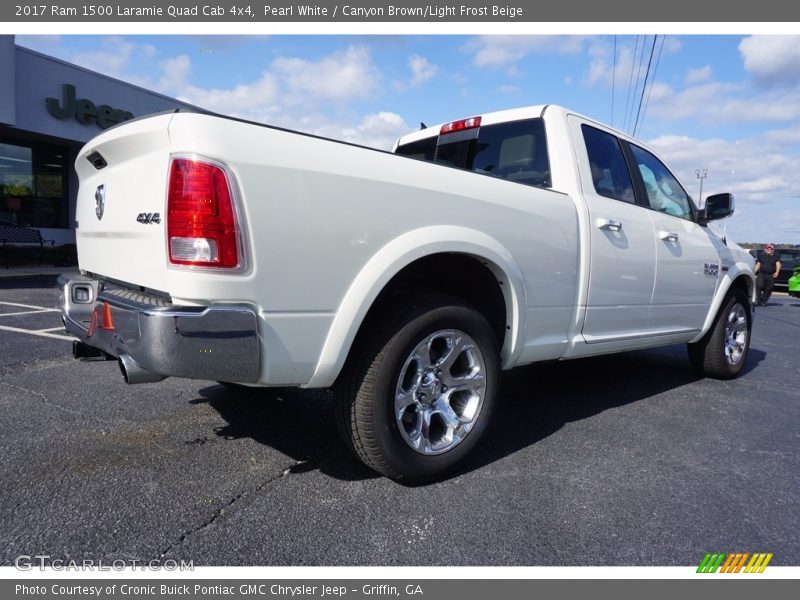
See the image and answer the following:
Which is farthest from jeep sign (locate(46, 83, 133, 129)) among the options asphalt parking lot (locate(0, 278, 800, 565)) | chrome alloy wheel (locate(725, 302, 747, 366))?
chrome alloy wheel (locate(725, 302, 747, 366))

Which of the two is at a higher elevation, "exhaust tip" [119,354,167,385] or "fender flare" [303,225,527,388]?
"fender flare" [303,225,527,388]

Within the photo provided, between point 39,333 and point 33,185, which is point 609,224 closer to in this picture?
point 39,333

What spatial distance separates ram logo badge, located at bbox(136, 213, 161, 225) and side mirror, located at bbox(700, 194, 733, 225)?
4.18 meters

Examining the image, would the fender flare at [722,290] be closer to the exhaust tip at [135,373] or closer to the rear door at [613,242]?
the rear door at [613,242]

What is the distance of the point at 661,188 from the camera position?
4.14 meters

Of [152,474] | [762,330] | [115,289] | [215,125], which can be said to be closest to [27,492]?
[152,474]

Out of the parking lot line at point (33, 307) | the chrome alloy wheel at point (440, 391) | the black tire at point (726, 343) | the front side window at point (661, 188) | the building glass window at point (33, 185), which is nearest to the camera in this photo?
the chrome alloy wheel at point (440, 391)

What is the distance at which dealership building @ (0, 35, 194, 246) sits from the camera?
463 inches

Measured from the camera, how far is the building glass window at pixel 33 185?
519 inches

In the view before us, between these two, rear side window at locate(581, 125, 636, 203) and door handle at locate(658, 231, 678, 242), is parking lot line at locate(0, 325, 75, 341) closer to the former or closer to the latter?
rear side window at locate(581, 125, 636, 203)

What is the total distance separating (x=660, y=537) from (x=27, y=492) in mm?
2642

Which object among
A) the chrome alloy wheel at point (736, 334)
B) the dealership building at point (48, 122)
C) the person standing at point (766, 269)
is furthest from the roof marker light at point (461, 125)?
the person standing at point (766, 269)

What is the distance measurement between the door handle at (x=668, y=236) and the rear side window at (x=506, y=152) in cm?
111

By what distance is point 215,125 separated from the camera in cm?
188
